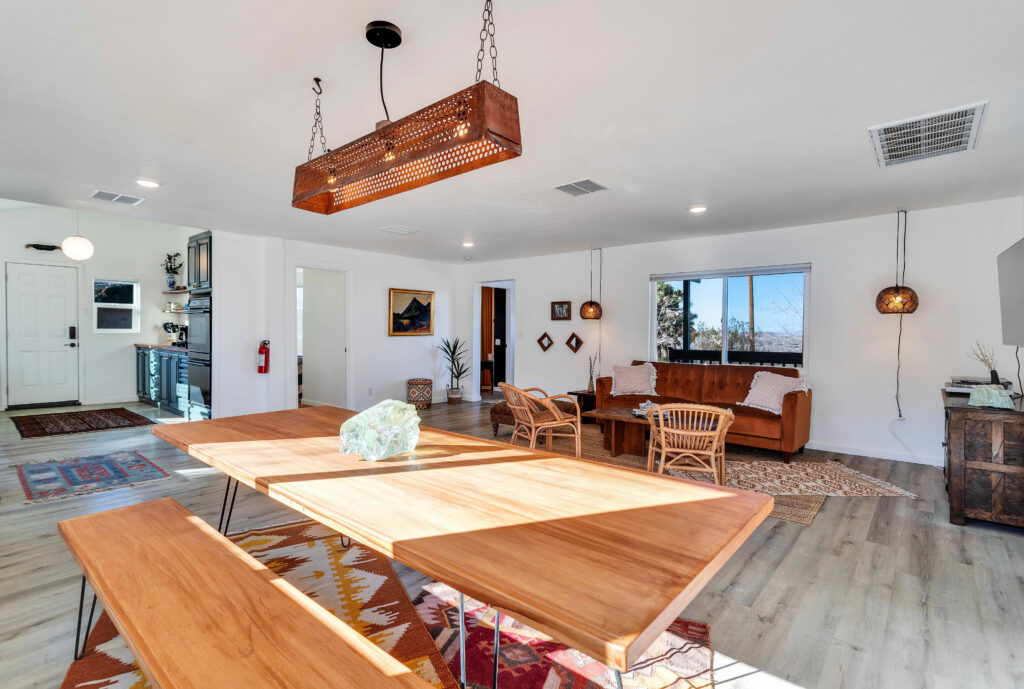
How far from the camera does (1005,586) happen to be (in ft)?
7.77

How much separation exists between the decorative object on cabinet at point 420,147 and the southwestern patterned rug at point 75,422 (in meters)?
5.58

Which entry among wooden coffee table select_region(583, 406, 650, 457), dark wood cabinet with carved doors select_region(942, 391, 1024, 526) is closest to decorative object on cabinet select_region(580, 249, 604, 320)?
wooden coffee table select_region(583, 406, 650, 457)

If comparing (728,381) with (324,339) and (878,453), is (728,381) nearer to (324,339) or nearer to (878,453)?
(878,453)

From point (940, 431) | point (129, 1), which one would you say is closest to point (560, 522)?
point (129, 1)

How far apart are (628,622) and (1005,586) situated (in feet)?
9.22

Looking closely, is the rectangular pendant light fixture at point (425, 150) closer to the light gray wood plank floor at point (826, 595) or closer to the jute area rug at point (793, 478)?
the light gray wood plank floor at point (826, 595)

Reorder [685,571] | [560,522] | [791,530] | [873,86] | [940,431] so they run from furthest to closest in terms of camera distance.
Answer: [940,431] < [791,530] < [873,86] < [560,522] < [685,571]

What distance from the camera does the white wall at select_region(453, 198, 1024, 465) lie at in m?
4.39

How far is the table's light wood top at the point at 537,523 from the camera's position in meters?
0.83

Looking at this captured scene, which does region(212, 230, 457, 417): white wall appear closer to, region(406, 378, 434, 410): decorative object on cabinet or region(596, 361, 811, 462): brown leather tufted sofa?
region(406, 378, 434, 410): decorative object on cabinet

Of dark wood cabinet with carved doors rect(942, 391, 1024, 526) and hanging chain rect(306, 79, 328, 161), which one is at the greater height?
hanging chain rect(306, 79, 328, 161)

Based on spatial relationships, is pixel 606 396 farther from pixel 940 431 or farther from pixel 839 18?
pixel 839 18

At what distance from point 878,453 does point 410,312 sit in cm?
626

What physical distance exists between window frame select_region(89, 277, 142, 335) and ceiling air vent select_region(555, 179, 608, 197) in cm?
775
